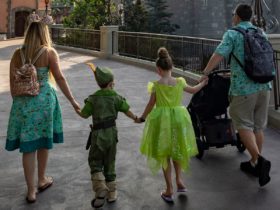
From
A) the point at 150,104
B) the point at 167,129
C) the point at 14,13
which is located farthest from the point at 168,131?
the point at 14,13

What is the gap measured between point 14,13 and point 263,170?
4923cm

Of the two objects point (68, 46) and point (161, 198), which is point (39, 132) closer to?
point (161, 198)

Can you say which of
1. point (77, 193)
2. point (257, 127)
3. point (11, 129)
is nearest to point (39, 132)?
point (11, 129)

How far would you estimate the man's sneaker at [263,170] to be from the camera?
4352 mm

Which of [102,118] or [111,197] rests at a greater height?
[102,118]

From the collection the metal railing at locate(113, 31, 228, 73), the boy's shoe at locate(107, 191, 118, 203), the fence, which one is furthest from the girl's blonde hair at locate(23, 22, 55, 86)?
the metal railing at locate(113, 31, 228, 73)

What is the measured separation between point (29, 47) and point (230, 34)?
7.07 ft

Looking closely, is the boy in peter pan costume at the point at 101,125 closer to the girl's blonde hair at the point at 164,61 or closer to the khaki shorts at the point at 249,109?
the girl's blonde hair at the point at 164,61

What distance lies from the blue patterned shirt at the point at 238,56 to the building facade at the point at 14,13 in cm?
4641

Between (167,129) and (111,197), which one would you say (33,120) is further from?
(167,129)

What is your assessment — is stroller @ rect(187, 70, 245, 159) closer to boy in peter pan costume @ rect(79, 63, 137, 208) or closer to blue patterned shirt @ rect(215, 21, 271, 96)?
blue patterned shirt @ rect(215, 21, 271, 96)

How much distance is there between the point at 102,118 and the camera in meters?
3.99

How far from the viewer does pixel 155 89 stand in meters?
4.22

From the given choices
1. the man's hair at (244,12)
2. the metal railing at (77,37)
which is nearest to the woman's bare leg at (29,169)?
the man's hair at (244,12)
